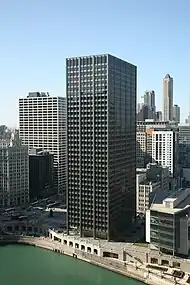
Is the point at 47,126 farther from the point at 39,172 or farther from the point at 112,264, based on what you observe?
the point at 112,264

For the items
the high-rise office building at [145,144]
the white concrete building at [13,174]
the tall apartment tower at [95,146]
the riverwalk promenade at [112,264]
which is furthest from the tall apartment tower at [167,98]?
the riverwalk promenade at [112,264]

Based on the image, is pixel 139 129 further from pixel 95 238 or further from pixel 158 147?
pixel 95 238

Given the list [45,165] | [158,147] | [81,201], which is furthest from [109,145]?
[158,147]

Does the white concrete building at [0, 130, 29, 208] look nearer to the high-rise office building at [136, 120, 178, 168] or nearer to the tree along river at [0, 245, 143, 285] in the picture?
the tree along river at [0, 245, 143, 285]

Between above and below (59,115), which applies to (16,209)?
below

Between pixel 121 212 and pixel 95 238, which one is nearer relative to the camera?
pixel 95 238
